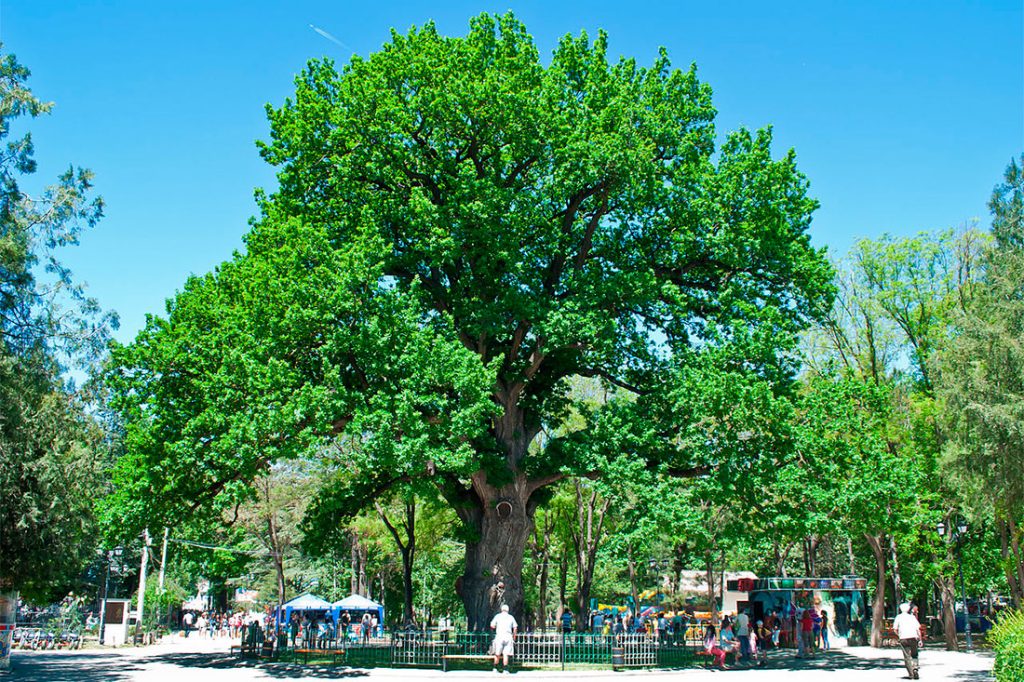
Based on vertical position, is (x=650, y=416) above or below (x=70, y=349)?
below

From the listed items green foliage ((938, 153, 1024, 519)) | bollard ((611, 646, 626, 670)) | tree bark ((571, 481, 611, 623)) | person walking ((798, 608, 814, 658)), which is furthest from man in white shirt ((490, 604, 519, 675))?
tree bark ((571, 481, 611, 623))

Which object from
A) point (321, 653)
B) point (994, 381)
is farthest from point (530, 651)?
point (994, 381)

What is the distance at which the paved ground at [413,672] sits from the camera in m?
18.5

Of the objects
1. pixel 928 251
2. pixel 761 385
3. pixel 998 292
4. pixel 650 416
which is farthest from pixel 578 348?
pixel 928 251

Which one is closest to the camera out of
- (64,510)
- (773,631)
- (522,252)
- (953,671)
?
(953,671)

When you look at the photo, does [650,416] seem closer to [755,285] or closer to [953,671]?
[755,285]

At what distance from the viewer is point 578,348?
23.2 meters

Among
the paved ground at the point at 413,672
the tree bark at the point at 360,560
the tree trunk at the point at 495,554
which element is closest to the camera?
the paved ground at the point at 413,672

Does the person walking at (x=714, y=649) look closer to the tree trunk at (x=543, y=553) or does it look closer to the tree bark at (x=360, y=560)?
the tree trunk at (x=543, y=553)


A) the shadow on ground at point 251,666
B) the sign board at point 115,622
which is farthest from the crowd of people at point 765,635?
the sign board at point 115,622

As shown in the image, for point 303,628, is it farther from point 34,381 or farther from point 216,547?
point 34,381

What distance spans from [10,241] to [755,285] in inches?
797

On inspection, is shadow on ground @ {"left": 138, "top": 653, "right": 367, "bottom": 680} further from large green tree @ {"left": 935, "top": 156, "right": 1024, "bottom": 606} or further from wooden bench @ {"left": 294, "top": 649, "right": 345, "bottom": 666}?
large green tree @ {"left": 935, "top": 156, "right": 1024, "bottom": 606}

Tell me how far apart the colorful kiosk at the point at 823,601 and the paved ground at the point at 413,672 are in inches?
204
